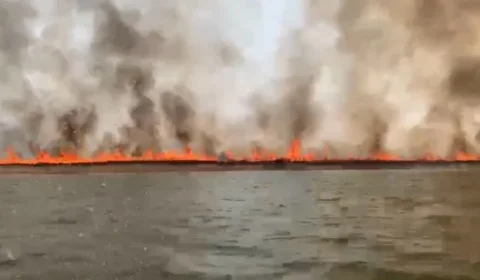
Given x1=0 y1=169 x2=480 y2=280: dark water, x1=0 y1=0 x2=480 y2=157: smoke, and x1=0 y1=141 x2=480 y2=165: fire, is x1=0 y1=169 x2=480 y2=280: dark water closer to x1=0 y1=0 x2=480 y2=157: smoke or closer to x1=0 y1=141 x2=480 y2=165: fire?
x1=0 y1=141 x2=480 y2=165: fire

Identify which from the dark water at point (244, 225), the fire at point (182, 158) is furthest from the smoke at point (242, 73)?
the dark water at point (244, 225)

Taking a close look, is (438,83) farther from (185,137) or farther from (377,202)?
(185,137)

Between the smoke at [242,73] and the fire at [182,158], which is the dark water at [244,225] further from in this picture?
the smoke at [242,73]

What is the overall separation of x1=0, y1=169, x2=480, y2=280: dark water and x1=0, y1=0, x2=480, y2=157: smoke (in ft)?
0.64

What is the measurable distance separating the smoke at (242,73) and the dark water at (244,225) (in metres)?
0.20

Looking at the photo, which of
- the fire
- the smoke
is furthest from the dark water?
the smoke

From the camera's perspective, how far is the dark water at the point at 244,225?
137 cm

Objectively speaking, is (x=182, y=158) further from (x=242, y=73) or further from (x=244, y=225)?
(x=244, y=225)

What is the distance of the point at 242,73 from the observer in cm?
233

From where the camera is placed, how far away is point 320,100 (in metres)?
2.37

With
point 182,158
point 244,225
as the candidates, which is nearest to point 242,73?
point 182,158

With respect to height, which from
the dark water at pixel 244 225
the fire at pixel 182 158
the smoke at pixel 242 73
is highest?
the smoke at pixel 242 73

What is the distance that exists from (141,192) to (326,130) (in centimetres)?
76

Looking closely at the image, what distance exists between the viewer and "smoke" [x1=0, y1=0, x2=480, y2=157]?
2264 mm
